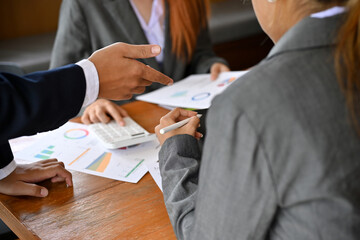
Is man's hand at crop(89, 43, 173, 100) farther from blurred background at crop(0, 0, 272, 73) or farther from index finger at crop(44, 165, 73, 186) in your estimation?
blurred background at crop(0, 0, 272, 73)

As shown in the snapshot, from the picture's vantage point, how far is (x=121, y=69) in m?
0.78

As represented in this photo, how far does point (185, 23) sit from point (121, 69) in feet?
2.27

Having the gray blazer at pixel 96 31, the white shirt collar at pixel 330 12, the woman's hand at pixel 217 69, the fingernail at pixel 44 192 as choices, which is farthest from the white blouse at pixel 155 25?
the white shirt collar at pixel 330 12

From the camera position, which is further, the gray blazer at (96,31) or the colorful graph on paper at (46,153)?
the gray blazer at (96,31)

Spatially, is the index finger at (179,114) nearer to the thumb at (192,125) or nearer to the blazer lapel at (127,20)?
the thumb at (192,125)

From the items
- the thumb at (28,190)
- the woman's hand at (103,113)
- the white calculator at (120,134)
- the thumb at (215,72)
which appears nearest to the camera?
the thumb at (28,190)

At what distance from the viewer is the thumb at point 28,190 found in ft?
2.42

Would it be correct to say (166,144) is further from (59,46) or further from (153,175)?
(59,46)

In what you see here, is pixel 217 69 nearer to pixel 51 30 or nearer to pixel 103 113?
pixel 103 113

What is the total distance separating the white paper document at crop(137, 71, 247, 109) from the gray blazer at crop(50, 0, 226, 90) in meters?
0.18

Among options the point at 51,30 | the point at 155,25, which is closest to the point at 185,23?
the point at 155,25

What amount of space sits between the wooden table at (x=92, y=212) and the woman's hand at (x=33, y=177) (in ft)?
0.05

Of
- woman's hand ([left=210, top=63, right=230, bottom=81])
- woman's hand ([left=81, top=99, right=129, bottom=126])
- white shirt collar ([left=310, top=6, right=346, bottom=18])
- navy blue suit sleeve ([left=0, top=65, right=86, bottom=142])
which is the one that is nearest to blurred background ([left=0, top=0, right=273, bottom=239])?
woman's hand ([left=210, top=63, right=230, bottom=81])

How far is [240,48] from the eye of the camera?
2.83 metres
